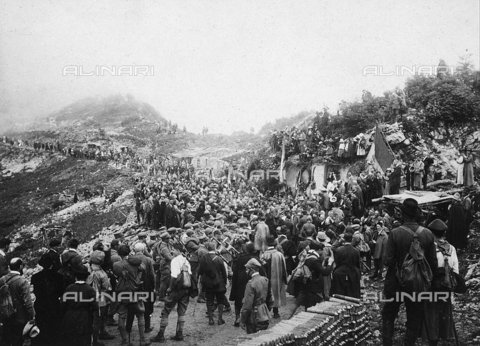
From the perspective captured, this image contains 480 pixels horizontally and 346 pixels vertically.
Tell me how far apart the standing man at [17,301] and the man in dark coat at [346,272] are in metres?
5.14

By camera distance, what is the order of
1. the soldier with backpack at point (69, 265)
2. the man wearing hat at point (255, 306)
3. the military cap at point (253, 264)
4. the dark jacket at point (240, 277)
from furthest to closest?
the dark jacket at point (240, 277) < the soldier with backpack at point (69, 265) < the military cap at point (253, 264) < the man wearing hat at point (255, 306)

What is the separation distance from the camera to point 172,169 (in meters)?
39.1

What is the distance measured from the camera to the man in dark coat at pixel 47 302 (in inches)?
276

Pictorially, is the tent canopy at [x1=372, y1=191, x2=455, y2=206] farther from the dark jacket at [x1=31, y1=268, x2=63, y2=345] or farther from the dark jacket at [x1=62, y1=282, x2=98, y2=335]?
the dark jacket at [x1=31, y1=268, x2=63, y2=345]

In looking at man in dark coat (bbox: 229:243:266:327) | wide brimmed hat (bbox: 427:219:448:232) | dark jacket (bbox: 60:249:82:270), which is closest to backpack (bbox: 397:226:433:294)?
wide brimmed hat (bbox: 427:219:448:232)

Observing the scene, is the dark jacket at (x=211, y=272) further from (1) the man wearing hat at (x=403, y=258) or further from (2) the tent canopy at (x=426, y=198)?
(2) the tent canopy at (x=426, y=198)

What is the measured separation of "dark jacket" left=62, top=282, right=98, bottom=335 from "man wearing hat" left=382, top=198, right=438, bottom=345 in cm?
430

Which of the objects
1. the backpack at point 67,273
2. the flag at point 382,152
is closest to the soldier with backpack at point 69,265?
the backpack at point 67,273

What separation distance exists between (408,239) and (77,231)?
97.6 feet

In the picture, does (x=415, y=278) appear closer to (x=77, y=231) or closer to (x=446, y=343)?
(x=446, y=343)

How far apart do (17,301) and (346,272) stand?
5.48 m

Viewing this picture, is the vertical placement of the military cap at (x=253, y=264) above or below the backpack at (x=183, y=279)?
above

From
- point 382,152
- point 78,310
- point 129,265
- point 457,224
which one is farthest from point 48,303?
point 382,152

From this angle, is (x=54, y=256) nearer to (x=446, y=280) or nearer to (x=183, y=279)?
(x=183, y=279)
